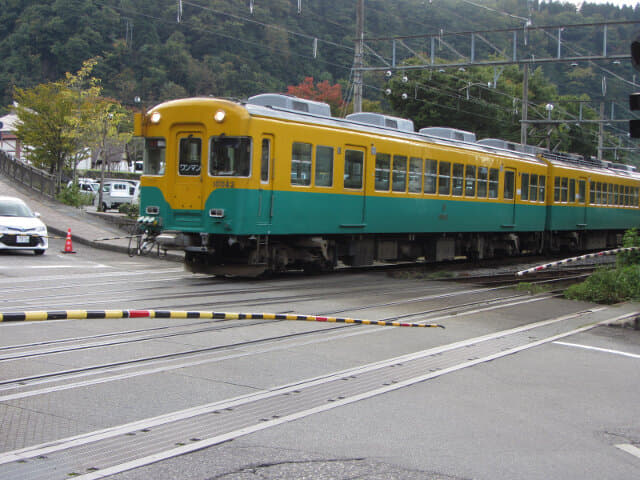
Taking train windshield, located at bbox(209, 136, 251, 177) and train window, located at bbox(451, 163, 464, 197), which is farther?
train window, located at bbox(451, 163, 464, 197)

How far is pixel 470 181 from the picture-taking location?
871 inches

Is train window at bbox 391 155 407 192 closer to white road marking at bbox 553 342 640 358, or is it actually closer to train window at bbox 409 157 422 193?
train window at bbox 409 157 422 193

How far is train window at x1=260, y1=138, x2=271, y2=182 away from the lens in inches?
587

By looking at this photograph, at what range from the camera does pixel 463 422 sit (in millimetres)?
5723

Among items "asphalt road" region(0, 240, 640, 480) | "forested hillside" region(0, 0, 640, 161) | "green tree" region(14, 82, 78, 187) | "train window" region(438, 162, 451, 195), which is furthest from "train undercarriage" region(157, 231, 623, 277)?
"forested hillside" region(0, 0, 640, 161)

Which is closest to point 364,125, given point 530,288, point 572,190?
point 530,288

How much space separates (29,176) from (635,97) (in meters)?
30.4

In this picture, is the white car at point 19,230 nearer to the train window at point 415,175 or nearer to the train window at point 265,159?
the train window at point 265,159

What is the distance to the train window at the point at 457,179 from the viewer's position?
69.8 ft

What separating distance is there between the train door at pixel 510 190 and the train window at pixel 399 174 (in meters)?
6.06

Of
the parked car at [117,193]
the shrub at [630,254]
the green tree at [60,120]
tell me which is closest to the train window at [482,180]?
the shrub at [630,254]

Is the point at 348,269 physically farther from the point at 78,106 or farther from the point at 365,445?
the point at 78,106

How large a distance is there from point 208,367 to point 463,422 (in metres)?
2.62

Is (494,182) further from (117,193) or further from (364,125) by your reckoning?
(117,193)
